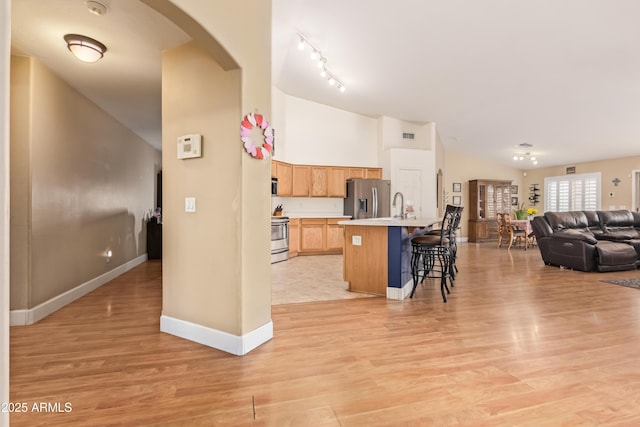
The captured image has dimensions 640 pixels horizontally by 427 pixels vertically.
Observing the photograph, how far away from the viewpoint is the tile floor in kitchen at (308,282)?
12.3 feet

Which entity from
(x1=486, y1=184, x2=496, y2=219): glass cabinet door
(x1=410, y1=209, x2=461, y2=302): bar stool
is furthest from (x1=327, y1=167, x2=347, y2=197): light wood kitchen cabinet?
(x1=486, y1=184, x2=496, y2=219): glass cabinet door

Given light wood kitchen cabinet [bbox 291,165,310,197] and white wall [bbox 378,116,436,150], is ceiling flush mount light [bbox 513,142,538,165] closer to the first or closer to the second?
white wall [bbox 378,116,436,150]

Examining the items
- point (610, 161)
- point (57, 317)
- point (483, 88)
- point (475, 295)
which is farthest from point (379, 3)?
point (610, 161)

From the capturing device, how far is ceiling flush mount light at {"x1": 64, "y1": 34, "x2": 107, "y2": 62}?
249 cm

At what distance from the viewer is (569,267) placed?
5.47m

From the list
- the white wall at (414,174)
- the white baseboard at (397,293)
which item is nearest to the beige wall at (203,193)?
the white baseboard at (397,293)

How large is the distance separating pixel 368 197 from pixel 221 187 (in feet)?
18.0

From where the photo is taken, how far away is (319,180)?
7.42 meters

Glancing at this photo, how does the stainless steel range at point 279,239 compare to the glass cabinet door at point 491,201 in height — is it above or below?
below

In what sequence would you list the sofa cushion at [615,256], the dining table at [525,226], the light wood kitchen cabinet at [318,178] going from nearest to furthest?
1. the sofa cushion at [615,256]
2. the light wood kitchen cabinet at [318,178]
3. the dining table at [525,226]

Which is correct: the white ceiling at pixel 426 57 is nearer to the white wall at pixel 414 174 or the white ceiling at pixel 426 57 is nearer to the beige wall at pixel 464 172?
the white wall at pixel 414 174

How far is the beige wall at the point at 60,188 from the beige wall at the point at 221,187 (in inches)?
56.1

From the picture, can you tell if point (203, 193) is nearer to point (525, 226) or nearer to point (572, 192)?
point (525, 226)

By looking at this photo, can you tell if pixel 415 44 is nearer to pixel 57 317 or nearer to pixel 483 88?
pixel 483 88
